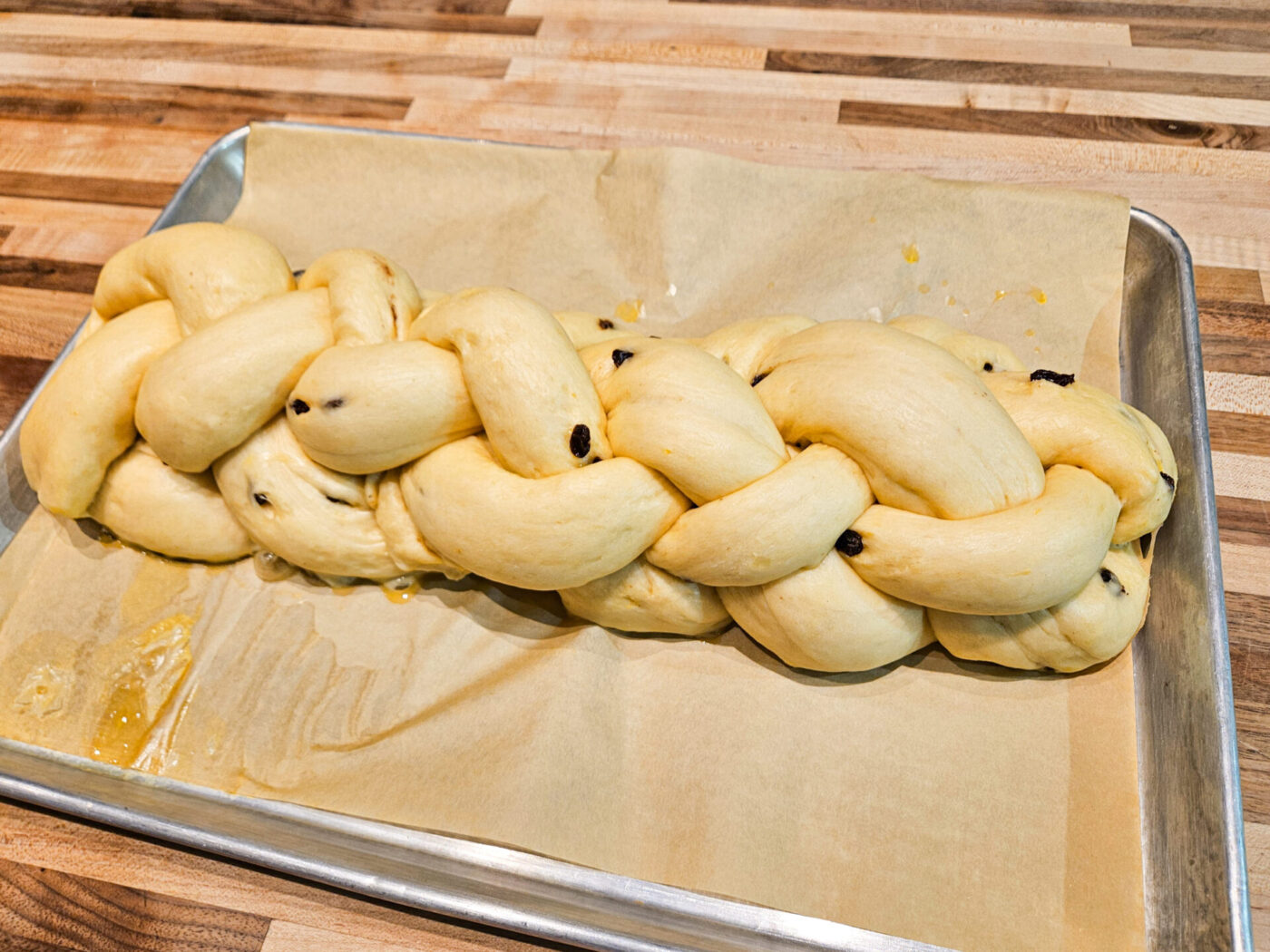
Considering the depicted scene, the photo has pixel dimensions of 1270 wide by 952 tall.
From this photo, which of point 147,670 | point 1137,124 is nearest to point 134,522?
point 147,670

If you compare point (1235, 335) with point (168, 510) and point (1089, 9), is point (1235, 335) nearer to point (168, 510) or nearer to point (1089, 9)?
point (1089, 9)

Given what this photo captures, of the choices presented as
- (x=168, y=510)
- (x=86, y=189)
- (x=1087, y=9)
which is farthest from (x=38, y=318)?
(x=1087, y=9)

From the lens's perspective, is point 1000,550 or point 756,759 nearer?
point 1000,550

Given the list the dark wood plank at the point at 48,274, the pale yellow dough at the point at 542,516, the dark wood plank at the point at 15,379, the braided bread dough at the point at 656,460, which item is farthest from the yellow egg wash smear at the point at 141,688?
the dark wood plank at the point at 48,274

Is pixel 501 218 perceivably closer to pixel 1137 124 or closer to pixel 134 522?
pixel 134 522

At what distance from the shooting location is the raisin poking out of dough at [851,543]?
116cm

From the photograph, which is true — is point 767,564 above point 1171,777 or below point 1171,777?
above

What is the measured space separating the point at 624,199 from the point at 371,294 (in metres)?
0.62

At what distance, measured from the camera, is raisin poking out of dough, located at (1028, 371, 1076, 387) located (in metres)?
1.25

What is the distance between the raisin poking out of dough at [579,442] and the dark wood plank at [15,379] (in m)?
1.26

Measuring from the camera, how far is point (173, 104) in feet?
7.34

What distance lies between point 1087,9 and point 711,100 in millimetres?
932

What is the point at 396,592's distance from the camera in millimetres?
1423

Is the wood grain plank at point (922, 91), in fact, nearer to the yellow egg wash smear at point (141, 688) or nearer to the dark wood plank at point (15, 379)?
the dark wood plank at point (15, 379)
